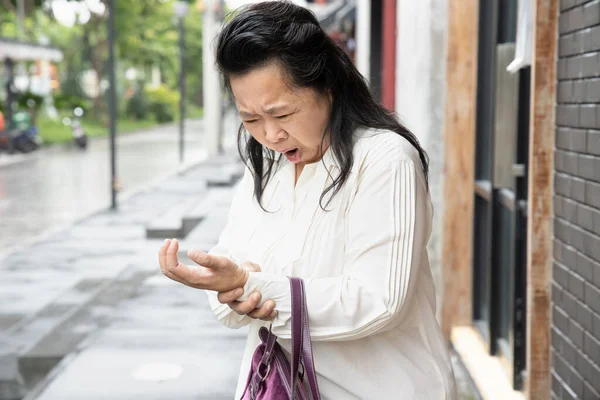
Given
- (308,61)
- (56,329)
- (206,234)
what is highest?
(308,61)

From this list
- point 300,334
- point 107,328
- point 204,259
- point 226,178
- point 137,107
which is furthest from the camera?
point 137,107

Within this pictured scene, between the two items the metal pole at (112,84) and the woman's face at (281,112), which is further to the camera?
the metal pole at (112,84)

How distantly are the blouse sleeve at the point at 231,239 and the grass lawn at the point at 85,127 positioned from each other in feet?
106

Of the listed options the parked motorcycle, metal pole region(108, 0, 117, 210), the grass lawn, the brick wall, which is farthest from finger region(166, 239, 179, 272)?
the grass lawn

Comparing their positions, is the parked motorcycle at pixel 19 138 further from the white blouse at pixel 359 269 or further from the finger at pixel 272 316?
the finger at pixel 272 316

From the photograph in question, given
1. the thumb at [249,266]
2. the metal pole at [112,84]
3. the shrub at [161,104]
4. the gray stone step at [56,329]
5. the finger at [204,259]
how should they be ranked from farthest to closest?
the shrub at [161,104] < the metal pole at [112,84] < the gray stone step at [56,329] < the thumb at [249,266] < the finger at [204,259]

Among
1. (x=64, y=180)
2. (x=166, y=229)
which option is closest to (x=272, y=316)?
(x=166, y=229)

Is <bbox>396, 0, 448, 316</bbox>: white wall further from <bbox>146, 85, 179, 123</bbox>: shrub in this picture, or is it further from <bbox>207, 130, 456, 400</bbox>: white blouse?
<bbox>146, 85, 179, 123</bbox>: shrub

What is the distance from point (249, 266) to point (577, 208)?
143cm

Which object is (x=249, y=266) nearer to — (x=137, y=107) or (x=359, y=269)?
(x=359, y=269)

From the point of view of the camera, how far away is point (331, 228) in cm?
194

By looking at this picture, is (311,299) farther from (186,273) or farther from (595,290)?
(595,290)

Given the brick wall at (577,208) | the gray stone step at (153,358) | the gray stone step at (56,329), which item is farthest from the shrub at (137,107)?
the brick wall at (577,208)

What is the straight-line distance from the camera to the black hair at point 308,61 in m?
1.94
